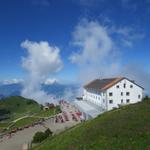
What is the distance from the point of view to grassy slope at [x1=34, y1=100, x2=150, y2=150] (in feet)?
87.3

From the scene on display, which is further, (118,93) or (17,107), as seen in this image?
(17,107)

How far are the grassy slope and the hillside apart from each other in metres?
57.6

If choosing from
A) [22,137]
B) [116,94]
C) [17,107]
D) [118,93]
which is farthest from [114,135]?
[17,107]

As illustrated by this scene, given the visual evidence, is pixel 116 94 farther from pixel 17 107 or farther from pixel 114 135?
pixel 114 135

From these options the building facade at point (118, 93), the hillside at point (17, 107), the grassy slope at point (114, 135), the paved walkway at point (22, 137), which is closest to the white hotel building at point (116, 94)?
the building facade at point (118, 93)

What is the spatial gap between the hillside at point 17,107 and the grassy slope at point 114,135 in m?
57.6

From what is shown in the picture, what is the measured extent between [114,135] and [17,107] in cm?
7870

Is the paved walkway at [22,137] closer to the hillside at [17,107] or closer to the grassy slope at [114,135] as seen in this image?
the grassy slope at [114,135]

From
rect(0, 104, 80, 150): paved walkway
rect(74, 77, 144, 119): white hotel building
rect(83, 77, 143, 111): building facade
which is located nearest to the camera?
rect(0, 104, 80, 150): paved walkway

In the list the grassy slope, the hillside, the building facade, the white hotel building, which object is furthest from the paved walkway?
the hillside

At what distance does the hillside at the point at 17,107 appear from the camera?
3615 inches

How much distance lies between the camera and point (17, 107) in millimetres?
103438

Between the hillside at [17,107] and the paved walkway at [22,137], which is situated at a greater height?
the hillside at [17,107]

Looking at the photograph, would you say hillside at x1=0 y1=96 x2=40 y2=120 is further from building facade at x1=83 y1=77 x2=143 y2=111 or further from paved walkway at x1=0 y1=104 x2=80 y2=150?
building facade at x1=83 y1=77 x2=143 y2=111
